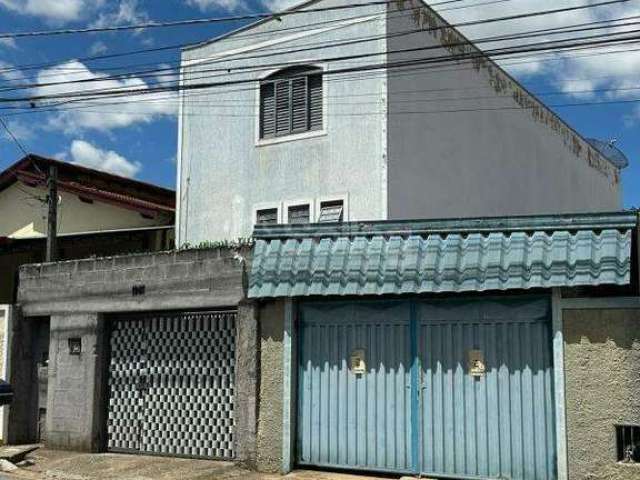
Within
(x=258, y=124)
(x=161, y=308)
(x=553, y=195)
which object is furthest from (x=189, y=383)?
(x=553, y=195)

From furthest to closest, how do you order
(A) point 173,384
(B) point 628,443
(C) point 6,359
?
(C) point 6,359 < (A) point 173,384 < (B) point 628,443

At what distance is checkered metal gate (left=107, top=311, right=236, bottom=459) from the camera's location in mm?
11031

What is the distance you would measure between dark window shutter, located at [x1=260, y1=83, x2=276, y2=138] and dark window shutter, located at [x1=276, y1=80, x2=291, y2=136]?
11cm

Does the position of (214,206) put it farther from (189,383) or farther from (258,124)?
(189,383)

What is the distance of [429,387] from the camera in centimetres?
927

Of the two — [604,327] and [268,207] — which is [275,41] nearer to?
[268,207]

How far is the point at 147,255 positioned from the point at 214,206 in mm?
3739

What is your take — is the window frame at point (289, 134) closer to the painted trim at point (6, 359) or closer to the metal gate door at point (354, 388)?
the metal gate door at point (354, 388)

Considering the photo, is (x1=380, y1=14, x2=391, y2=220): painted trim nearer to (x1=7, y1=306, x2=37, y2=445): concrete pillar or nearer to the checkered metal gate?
the checkered metal gate

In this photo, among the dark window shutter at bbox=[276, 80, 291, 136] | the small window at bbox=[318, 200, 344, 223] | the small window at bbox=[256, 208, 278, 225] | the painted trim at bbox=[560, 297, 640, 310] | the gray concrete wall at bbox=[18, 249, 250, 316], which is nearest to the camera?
the painted trim at bbox=[560, 297, 640, 310]

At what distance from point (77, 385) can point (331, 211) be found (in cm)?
525

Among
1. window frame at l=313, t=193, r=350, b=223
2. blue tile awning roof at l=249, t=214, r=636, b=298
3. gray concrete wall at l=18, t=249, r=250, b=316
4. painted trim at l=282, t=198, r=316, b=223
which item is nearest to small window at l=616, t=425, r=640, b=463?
blue tile awning roof at l=249, t=214, r=636, b=298

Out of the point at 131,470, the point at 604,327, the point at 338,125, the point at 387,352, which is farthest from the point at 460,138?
the point at 131,470

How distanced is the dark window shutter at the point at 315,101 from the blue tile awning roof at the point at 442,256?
4618 millimetres
